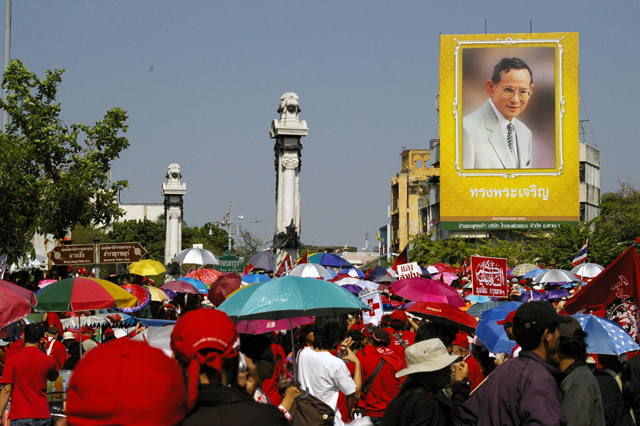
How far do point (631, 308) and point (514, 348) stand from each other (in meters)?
1.90

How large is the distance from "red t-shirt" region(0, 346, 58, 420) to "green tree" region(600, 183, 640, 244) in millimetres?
47343

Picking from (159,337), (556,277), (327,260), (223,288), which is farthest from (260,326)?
(556,277)

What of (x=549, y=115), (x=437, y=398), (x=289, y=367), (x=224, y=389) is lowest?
(x=289, y=367)

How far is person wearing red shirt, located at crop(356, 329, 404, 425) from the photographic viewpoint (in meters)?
7.06

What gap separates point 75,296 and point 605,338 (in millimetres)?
6198

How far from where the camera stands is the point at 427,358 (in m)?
4.52

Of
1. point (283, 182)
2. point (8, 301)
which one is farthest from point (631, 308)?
point (283, 182)

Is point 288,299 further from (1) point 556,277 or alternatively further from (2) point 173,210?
(2) point 173,210

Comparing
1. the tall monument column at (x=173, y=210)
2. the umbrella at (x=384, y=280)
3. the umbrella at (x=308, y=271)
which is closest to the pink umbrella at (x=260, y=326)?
the umbrella at (x=308, y=271)

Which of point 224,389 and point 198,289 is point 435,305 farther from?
point 198,289

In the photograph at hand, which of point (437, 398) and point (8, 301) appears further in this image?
point (8, 301)

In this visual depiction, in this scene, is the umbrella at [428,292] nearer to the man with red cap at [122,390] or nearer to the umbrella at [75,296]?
the umbrella at [75,296]

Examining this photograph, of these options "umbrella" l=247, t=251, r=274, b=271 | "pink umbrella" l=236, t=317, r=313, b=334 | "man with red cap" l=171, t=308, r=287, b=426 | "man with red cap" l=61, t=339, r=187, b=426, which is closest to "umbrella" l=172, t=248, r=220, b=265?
"umbrella" l=247, t=251, r=274, b=271

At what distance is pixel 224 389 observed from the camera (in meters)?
2.66
